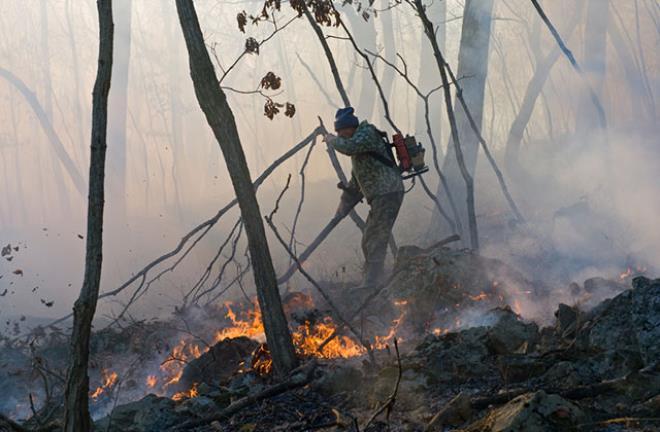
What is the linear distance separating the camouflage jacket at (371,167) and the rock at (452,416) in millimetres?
4486

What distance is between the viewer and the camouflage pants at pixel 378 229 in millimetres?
7840

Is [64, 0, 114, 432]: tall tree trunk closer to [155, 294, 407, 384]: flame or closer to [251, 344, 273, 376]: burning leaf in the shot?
[155, 294, 407, 384]: flame

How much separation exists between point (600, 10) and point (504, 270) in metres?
14.1

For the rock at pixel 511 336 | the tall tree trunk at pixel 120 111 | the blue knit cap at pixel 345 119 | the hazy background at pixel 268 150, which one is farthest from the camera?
the tall tree trunk at pixel 120 111

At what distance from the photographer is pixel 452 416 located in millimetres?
3396

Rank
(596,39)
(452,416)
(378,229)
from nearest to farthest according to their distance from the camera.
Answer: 1. (452,416)
2. (378,229)
3. (596,39)

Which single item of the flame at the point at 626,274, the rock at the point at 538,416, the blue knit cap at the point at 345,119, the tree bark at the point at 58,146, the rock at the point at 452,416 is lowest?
the flame at the point at 626,274

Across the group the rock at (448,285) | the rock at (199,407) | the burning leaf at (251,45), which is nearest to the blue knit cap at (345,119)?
the burning leaf at (251,45)

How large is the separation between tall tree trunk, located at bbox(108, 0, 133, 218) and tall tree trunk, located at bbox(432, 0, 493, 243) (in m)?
23.6

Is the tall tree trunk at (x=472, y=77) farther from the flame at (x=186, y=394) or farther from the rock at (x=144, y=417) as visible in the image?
the rock at (x=144, y=417)

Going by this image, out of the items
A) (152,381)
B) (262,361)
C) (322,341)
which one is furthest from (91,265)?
(152,381)

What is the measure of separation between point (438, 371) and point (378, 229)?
373 cm

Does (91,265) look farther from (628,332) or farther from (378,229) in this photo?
(378,229)

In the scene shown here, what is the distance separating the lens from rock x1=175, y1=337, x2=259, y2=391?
6320 millimetres
